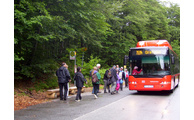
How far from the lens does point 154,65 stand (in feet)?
46.3

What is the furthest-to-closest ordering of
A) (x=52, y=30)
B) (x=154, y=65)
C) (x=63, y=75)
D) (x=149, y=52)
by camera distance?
(x=149, y=52) → (x=154, y=65) → (x=52, y=30) → (x=63, y=75)

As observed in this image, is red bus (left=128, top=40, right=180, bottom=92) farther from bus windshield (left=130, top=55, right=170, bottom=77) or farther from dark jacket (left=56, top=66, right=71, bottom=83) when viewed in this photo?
dark jacket (left=56, top=66, right=71, bottom=83)

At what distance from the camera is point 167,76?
13.9 metres

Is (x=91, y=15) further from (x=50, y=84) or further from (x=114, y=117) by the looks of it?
(x=114, y=117)

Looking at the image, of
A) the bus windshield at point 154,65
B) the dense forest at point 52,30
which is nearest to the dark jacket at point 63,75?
the dense forest at point 52,30

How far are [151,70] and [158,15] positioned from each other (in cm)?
2391

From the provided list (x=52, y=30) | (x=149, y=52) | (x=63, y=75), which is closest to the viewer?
(x=63, y=75)

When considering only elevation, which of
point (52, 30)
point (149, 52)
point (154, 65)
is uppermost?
point (52, 30)

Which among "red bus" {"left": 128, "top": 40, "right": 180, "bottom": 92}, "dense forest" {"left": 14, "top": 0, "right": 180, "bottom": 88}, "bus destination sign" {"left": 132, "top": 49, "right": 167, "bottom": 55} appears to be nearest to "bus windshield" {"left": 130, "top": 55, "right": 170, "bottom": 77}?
"red bus" {"left": 128, "top": 40, "right": 180, "bottom": 92}

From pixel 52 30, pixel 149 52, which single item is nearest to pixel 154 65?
pixel 149 52

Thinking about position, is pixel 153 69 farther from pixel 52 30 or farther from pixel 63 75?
pixel 52 30

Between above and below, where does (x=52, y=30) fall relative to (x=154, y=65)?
above

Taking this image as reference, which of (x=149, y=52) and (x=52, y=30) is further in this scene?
(x=149, y=52)
